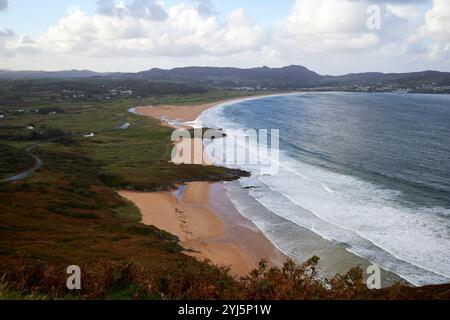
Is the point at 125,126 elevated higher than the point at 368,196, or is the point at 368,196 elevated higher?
the point at 125,126

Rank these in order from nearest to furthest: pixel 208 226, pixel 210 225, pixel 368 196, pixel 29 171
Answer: pixel 208 226 → pixel 210 225 → pixel 368 196 → pixel 29 171

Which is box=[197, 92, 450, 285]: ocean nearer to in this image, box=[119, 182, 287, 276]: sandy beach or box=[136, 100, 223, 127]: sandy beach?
box=[119, 182, 287, 276]: sandy beach

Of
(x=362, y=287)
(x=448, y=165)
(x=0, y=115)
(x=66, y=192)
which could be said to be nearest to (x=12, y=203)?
(x=66, y=192)

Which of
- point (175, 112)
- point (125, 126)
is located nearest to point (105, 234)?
point (125, 126)

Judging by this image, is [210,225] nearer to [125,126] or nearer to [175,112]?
[125,126]

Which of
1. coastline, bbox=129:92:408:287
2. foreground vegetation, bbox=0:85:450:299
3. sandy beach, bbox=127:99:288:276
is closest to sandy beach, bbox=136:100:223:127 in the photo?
foreground vegetation, bbox=0:85:450:299

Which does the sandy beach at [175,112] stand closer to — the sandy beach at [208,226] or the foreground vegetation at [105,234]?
the foreground vegetation at [105,234]
